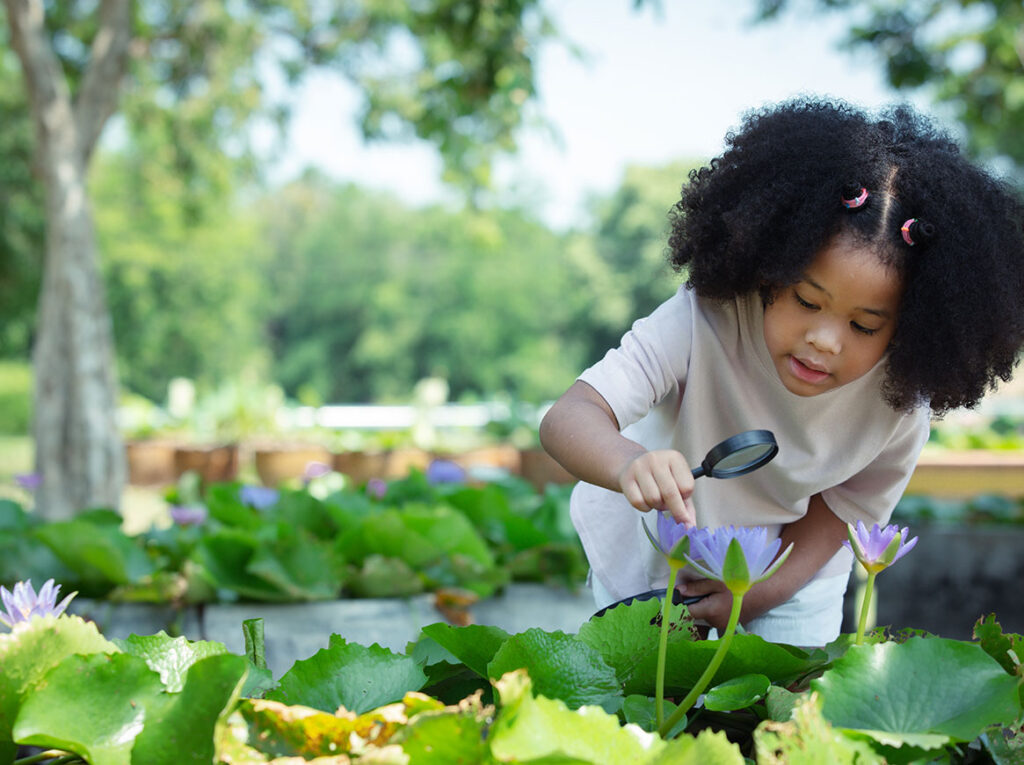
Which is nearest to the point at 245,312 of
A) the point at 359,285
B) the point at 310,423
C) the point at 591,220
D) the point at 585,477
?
the point at 359,285

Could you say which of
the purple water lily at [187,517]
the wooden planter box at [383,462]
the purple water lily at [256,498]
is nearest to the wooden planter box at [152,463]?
the wooden planter box at [383,462]

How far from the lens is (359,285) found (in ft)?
103

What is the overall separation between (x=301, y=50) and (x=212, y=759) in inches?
294

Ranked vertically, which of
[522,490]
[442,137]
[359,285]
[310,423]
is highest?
[359,285]

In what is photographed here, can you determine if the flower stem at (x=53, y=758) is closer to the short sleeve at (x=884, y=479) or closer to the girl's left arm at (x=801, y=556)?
the girl's left arm at (x=801, y=556)

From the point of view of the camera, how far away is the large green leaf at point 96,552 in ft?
6.17

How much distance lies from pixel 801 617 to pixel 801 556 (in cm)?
10

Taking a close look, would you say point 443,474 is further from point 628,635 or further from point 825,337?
point 628,635

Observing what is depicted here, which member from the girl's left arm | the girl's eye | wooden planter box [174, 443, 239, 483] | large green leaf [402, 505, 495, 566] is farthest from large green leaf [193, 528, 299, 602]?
wooden planter box [174, 443, 239, 483]

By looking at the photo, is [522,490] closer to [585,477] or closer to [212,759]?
[585,477]

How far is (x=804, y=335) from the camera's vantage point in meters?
1.21

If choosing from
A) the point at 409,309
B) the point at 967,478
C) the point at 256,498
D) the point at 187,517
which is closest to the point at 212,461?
the point at 256,498

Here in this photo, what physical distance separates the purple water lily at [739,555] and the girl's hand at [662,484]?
0.18 m

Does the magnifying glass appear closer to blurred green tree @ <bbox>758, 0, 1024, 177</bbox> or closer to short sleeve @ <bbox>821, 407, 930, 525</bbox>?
short sleeve @ <bbox>821, 407, 930, 525</bbox>
